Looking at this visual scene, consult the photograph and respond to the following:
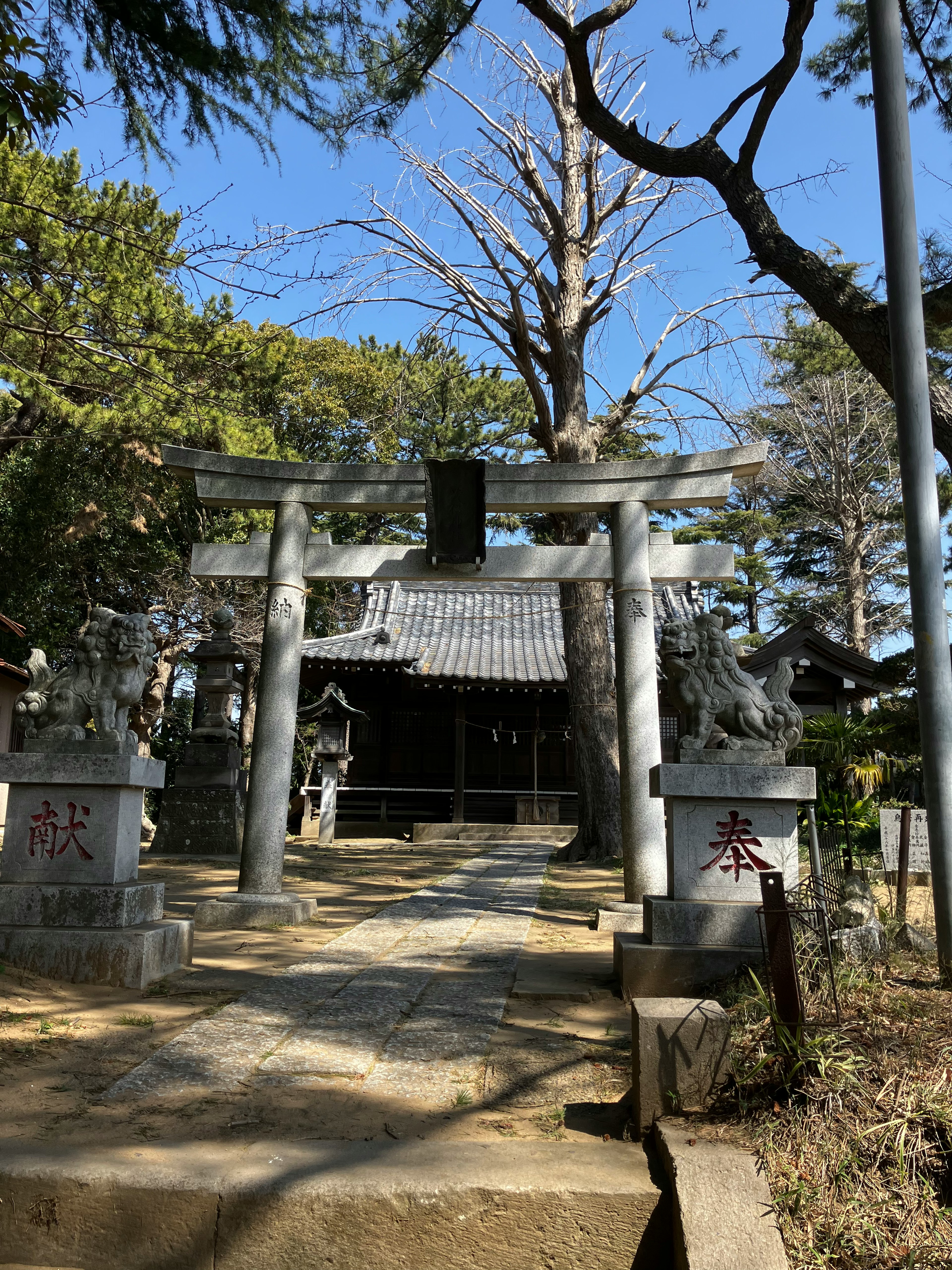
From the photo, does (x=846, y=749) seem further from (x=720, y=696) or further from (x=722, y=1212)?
(x=722, y=1212)

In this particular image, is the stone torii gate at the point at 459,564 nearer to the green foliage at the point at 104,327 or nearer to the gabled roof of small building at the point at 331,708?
the green foliage at the point at 104,327

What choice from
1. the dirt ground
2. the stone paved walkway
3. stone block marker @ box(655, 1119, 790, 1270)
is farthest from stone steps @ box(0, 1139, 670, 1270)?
the stone paved walkway

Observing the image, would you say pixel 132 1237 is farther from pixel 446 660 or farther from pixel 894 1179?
pixel 446 660

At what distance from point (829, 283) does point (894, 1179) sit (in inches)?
245

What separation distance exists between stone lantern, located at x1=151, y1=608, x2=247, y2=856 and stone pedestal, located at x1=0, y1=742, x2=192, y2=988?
25.0 ft

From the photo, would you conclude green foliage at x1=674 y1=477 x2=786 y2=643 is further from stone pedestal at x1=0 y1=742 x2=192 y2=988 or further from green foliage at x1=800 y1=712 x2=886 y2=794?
stone pedestal at x1=0 y1=742 x2=192 y2=988

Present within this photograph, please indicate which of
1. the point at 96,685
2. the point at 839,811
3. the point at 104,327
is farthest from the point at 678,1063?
the point at 104,327

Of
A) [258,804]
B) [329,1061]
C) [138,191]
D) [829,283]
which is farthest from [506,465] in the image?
[138,191]

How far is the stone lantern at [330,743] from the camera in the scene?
17375 millimetres

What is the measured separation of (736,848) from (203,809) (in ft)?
31.9

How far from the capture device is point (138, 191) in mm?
13016

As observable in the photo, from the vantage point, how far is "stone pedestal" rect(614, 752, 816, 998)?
477 cm

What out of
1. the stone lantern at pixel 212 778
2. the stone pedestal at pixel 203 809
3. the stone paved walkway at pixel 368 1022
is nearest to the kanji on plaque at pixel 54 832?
the stone paved walkway at pixel 368 1022

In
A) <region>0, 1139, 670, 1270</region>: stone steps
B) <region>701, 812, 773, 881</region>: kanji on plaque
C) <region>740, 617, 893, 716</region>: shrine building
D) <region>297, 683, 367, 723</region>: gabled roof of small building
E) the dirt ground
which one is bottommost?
<region>0, 1139, 670, 1270</region>: stone steps
